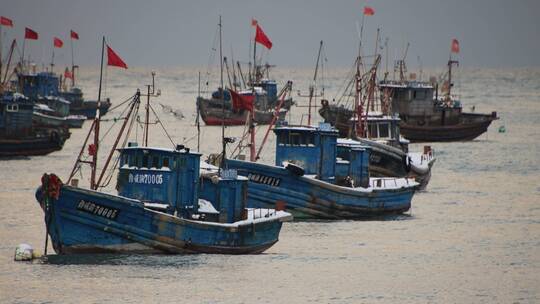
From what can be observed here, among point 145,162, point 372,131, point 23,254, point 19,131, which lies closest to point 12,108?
point 19,131

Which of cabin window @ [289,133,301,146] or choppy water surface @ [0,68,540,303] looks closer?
choppy water surface @ [0,68,540,303]

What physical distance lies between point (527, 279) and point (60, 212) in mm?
13893

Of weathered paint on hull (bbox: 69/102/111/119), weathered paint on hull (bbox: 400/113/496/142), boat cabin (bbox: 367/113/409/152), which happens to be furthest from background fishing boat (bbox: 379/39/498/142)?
weathered paint on hull (bbox: 69/102/111/119)

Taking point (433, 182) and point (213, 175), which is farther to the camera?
point (433, 182)

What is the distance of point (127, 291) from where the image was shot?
4031 cm

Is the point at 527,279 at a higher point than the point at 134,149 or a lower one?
lower

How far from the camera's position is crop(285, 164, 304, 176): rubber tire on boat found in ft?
180

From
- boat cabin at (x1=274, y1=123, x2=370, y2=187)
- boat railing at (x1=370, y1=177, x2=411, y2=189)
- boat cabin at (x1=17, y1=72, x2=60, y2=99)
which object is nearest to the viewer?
boat cabin at (x1=274, y1=123, x2=370, y2=187)

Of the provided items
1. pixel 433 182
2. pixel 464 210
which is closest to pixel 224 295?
pixel 464 210

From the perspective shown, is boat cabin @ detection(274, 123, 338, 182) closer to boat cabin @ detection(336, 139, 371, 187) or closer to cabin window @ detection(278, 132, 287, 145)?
cabin window @ detection(278, 132, 287, 145)

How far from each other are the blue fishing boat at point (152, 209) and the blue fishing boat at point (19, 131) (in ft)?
132

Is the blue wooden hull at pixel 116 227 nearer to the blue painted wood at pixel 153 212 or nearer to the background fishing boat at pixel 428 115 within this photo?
the blue painted wood at pixel 153 212

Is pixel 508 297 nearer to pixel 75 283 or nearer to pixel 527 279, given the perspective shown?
pixel 527 279

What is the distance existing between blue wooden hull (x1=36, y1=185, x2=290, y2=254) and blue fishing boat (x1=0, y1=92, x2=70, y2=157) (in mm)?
42045
